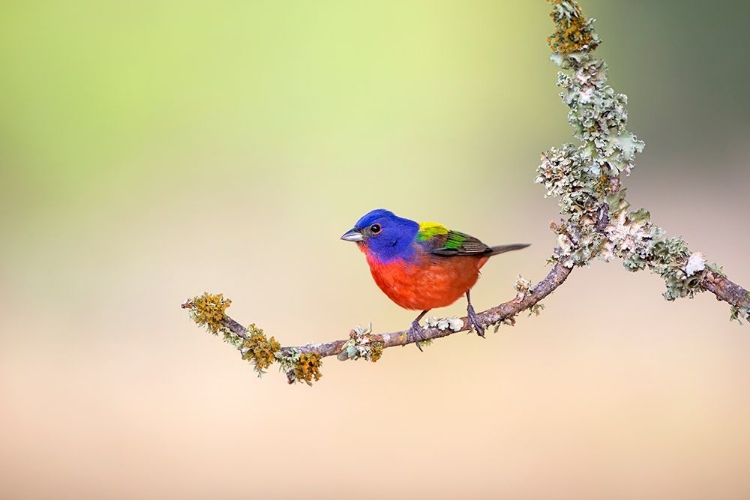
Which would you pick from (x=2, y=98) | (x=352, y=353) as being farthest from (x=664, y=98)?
(x=352, y=353)

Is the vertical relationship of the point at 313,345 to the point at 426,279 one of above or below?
below

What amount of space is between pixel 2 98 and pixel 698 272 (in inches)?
287

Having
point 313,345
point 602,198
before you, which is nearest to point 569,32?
point 602,198

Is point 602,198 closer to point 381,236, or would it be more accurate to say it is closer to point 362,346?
point 362,346

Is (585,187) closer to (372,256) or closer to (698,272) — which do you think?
(698,272)

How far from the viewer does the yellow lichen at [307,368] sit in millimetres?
1962

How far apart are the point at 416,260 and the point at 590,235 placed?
1.01m

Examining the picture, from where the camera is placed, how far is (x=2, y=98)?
303 inches

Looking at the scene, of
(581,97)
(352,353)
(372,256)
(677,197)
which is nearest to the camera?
(581,97)

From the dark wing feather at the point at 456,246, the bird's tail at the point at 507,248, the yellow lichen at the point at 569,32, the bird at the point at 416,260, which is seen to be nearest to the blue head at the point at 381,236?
the bird at the point at 416,260

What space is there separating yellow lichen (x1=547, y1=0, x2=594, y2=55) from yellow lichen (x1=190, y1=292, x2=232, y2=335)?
92 centimetres

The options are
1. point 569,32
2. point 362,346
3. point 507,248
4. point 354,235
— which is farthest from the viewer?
point 354,235

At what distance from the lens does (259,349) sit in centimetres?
197

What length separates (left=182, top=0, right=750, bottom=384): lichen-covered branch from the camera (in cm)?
188
